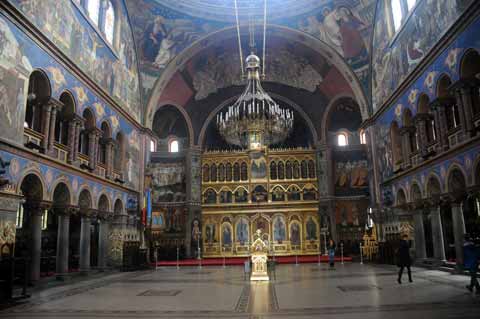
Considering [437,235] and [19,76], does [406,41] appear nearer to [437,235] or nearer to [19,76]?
[437,235]

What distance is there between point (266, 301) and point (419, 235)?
11.8 meters

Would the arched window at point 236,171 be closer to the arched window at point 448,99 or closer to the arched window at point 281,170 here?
the arched window at point 281,170

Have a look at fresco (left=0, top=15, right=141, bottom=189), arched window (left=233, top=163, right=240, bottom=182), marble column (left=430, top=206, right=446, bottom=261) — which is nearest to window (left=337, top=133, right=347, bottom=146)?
arched window (left=233, top=163, right=240, bottom=182)

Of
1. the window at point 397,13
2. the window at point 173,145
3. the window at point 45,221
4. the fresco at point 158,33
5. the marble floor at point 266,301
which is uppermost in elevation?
the fresco at point 158,33

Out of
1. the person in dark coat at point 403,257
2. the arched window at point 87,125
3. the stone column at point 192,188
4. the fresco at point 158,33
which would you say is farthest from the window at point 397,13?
the stone column at point 192,188

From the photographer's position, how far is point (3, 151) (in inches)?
436

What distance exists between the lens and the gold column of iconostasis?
Result: 2845cm

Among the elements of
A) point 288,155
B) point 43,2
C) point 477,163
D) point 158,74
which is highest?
point 158,74

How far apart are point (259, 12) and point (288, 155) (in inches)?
411

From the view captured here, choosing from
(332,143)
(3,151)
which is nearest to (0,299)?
(3,151)

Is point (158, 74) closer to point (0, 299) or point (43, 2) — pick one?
point (43, 2)

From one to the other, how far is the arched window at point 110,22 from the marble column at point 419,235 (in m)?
17.0

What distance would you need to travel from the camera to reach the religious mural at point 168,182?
29.1 meters

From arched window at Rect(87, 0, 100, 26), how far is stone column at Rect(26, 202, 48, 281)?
9.06m
